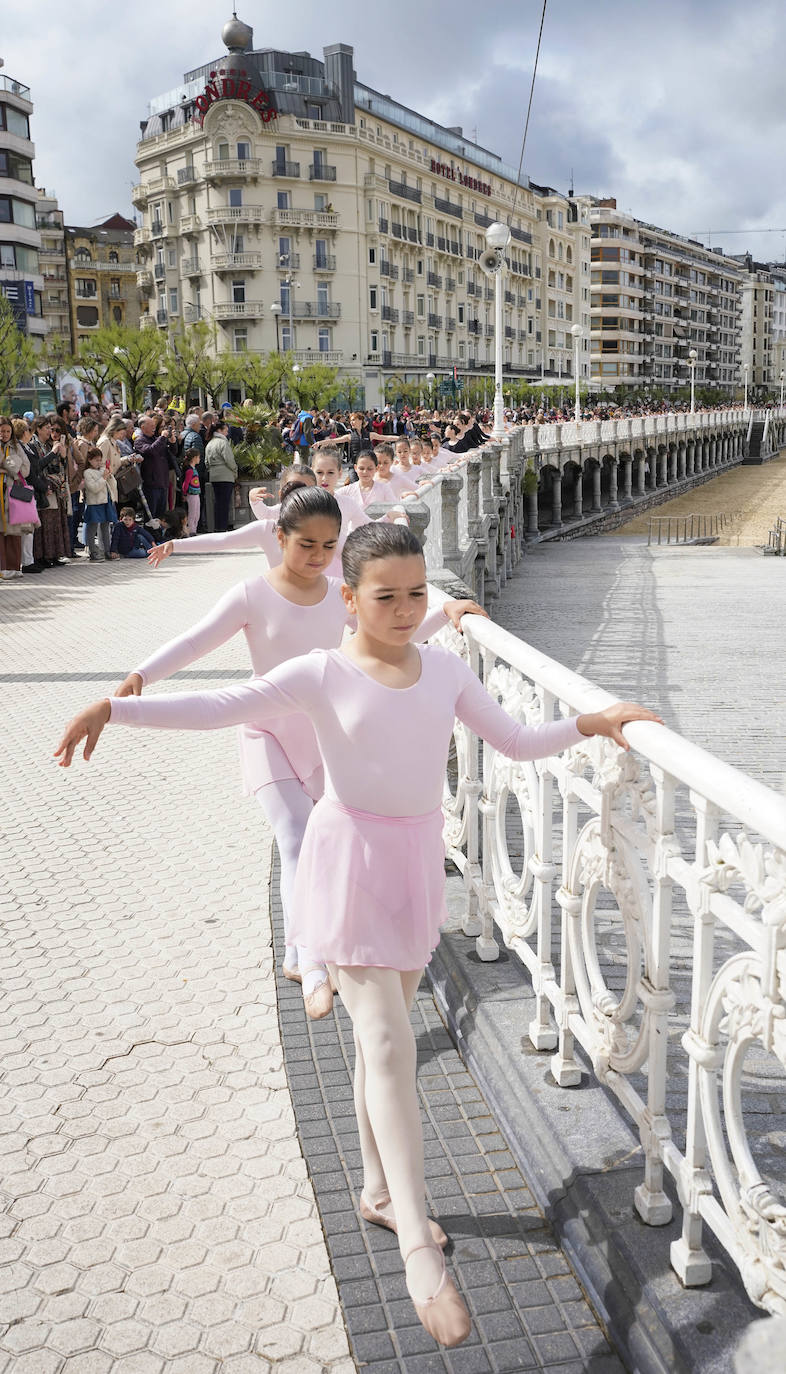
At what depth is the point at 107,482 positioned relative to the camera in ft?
57.1

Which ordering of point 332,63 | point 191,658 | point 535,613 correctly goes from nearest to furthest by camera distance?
1. point 191,658
2. point 535,613
3. point 332,63

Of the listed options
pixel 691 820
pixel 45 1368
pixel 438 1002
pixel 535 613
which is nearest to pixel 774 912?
pixel 45 1368

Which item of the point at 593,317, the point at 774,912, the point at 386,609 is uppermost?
the point at 593,317

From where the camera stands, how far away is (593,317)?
→ 122875mm

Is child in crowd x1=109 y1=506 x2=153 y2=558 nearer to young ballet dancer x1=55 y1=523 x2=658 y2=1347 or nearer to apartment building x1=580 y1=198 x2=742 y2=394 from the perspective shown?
young ballet dancer x1=55 y1=523 x2=658 y2=1347

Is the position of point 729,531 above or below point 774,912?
below

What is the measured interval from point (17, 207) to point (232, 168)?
1159 centimetres

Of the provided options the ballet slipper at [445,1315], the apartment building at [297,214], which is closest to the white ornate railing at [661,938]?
the ballet slipper at [445,1315]

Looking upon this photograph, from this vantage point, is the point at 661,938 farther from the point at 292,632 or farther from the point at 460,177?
the point at 460,177

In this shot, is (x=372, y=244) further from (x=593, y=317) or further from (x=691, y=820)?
(x=691, y=820)

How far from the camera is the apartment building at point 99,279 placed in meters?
101

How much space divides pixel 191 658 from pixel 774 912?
1994 millimetres

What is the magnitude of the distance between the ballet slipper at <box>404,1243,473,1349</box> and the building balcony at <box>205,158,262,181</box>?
7251 centimetres

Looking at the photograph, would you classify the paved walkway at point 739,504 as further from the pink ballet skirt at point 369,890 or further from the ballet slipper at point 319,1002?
the pink ballet skirt at point 369,890
